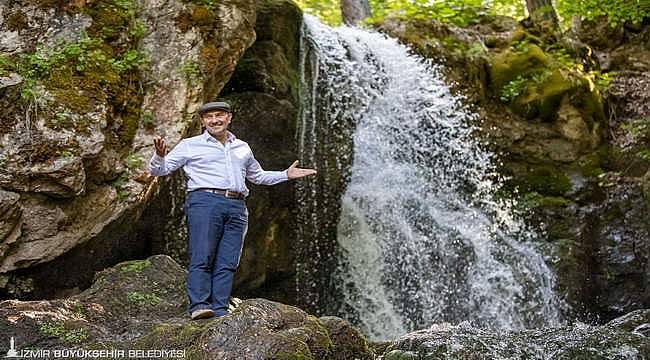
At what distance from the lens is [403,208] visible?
9.95m

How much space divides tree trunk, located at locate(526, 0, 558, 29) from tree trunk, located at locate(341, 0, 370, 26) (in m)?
3.33

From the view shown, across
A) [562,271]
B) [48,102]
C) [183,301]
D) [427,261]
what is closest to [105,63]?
[48,102]

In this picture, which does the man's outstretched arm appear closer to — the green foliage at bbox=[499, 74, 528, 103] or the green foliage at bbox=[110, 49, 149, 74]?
the green foliage at bbox=[110, 49, 149, 74]

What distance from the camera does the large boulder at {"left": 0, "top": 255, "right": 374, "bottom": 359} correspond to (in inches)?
153

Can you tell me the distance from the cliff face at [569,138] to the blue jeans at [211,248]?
6474 millimetres

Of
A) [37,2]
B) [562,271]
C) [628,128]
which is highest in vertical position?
[37,2]

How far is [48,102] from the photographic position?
5598 millimetres

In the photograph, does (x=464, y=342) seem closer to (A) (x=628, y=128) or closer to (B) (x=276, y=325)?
(B) (x=276, y=325)

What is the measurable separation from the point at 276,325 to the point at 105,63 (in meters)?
3.27

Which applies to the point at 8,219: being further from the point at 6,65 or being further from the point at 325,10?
the point at 325,10

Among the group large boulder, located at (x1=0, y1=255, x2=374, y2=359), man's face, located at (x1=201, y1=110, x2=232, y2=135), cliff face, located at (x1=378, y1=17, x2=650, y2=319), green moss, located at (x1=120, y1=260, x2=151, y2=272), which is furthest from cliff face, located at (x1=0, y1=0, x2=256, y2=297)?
cliff face, located at (x1=378, y1=17, x2=650, y2=319)

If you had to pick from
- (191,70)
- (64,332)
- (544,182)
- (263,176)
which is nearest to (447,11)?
(544,182)

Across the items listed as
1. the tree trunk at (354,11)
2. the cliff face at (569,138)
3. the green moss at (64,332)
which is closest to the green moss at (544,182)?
the cliff face at (569,138)

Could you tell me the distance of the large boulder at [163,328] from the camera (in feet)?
12.8
